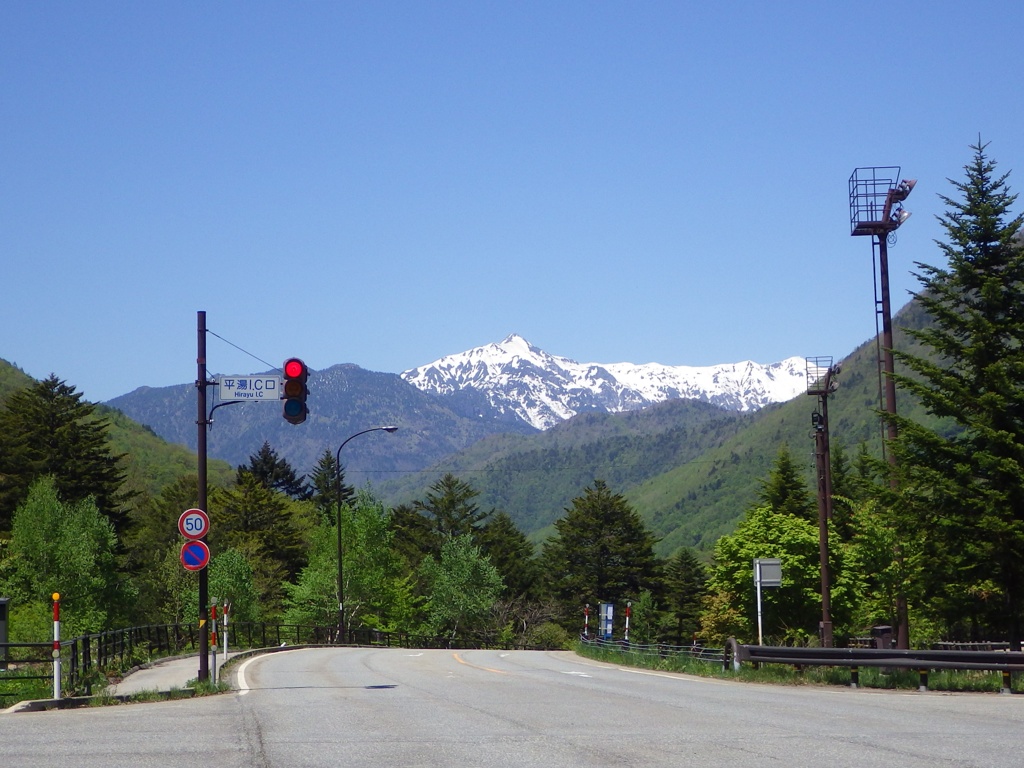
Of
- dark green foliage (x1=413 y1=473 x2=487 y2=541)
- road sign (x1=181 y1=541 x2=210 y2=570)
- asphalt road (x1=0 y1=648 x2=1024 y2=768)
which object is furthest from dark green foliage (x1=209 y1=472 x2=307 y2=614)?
asphalt road (x1=0 y1=648 x2=1024 y2=768)

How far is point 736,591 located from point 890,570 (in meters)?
13.8

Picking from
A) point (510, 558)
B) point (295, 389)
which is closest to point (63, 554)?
point (295, 389)

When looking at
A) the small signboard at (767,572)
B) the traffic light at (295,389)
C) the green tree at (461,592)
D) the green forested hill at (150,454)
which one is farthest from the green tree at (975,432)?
the green forested hill at (150,454)

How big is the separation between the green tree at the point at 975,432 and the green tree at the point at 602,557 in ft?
216

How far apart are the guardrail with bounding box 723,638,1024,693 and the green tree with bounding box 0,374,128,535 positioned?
169ft

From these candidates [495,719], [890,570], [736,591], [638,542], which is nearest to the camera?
[495,719]

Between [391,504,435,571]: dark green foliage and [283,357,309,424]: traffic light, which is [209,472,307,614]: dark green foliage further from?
[283,357,309,424]: traffic light

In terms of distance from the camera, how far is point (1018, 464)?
29.5 meters

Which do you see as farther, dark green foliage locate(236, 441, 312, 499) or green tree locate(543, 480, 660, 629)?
dark green foliage locate(236, 441, 312, 499)

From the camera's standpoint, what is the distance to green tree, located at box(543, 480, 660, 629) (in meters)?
97.9

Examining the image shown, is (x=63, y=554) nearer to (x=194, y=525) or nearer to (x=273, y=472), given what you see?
(x=194, y=525)

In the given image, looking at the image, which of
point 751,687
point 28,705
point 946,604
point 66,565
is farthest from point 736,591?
point 28,705

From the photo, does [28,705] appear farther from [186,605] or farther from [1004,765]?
[186,605]

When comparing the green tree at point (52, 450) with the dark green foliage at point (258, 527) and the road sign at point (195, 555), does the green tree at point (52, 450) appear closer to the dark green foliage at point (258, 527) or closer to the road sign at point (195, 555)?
the dark green foliage at point (258, 527)
